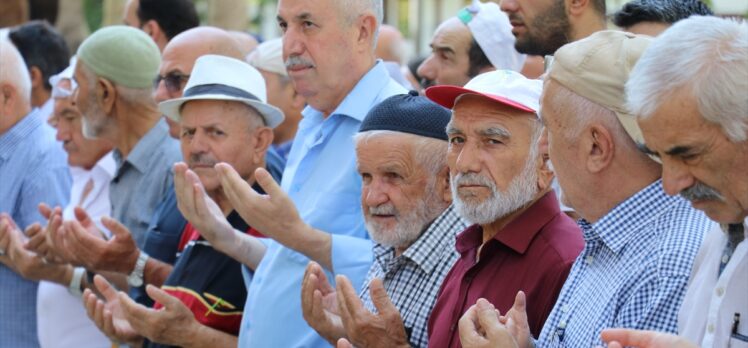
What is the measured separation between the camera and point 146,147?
20.6 feet

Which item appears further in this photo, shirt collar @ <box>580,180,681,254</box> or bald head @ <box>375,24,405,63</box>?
bald head @ <box>375,24,405,63</box>

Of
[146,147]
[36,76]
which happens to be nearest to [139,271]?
[146,147]

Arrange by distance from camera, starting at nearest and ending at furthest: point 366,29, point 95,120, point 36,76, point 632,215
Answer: point 632,215
point 366,29
point 95,120
point 36,76

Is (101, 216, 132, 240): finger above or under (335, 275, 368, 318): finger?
under

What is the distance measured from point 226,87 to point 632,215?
2.71 m

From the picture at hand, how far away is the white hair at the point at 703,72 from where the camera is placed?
2.62 m

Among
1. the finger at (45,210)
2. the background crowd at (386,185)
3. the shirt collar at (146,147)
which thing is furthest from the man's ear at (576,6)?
the finger at (45,210)

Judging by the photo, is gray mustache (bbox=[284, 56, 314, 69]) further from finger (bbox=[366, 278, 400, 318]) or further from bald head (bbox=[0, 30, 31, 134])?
bald head (bbox=[0, 30, 31, 134])

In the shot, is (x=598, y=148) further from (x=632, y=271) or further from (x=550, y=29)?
(x=550, y=29)

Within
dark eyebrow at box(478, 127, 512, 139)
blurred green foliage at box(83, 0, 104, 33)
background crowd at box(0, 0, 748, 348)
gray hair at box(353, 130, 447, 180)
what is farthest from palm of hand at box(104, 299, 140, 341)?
blurred green foliage at box(83, 0, 104, 33)

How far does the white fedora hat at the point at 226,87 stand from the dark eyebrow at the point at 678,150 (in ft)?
9.66

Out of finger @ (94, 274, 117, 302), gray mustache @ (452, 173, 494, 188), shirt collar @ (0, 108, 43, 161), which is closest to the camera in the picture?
gray mustache @ (452, 173, 494, 188)

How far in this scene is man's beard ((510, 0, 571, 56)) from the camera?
498cm

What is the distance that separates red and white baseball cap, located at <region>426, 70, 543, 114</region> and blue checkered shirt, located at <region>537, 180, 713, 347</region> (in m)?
0.60
